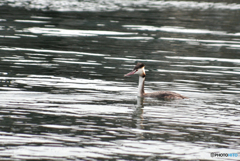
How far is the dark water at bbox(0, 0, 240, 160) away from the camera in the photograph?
36.9 ft

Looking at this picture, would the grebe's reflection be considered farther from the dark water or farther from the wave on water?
the wave on water

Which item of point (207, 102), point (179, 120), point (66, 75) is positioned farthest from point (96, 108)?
point (66, 75)

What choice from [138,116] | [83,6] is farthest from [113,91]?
[83,6]

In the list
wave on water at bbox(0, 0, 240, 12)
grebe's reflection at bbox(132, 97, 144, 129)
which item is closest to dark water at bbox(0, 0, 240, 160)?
grebe's reflection at bbox(132, 97, 144, 129)

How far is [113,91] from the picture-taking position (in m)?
17.4

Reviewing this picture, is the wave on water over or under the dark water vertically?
over

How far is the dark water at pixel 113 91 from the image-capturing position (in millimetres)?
11250

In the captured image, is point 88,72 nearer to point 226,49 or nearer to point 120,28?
point 226,49

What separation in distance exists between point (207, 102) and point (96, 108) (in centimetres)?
344

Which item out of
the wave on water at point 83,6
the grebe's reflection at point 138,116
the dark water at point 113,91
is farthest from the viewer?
the wave on water at point 83,6

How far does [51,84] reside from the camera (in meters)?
18.2

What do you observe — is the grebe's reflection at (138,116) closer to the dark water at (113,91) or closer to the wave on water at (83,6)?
the dark water at (113,91)

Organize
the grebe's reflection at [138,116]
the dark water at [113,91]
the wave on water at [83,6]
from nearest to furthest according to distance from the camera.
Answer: the dark water at [113,91] < the grebe's reflection at [138,116] < the wave on water at [83,6]

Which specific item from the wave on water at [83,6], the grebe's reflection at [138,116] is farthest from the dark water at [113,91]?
the wave on water at [83,6]
